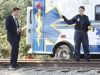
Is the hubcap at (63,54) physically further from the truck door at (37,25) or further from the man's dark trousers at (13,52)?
the man's dark trousers at (13,52)

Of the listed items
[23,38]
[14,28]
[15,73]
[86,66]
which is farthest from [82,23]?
[23,38]

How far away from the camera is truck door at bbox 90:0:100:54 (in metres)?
10.8

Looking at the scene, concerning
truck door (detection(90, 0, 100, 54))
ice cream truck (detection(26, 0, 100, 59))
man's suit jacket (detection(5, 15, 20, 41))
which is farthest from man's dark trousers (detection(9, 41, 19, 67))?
truck door (detection(90, 0, 100, 54))

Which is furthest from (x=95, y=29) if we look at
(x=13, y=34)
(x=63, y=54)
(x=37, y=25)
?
(x=13, y=34)

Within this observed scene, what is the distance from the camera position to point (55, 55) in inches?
457

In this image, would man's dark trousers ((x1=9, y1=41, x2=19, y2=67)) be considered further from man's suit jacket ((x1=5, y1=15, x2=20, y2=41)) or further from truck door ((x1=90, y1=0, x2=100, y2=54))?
truck door ((x1=90, y1=0, x2=100, y2=54))

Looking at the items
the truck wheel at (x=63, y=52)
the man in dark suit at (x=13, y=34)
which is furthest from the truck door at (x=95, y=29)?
the man in dark suit at (x=13, y=34)

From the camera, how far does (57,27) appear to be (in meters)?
11.4

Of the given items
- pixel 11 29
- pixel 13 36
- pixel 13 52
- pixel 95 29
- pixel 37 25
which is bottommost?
pixel 13 52

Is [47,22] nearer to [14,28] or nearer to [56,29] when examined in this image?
[56,29]

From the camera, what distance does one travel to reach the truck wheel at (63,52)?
1131 cm

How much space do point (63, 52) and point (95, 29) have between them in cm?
153

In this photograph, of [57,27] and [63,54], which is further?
[63,54]

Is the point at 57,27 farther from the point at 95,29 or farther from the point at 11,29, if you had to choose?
the point at 11,29
